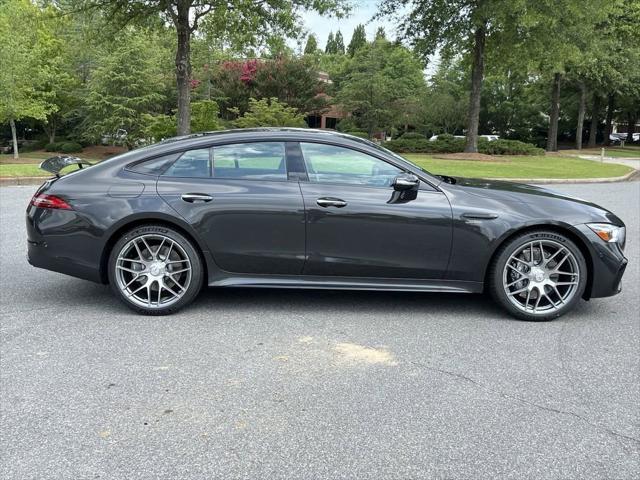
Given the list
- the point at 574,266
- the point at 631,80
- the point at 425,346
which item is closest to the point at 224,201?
the point at 425,346

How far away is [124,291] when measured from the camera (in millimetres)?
4480

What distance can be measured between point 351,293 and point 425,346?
4.50ft

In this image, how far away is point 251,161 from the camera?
4602 mm

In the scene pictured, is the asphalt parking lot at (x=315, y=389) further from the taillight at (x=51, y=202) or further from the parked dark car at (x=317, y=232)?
the taillight at (x=51, y=202)

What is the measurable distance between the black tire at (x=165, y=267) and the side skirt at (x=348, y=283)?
Result: 171 millimetres

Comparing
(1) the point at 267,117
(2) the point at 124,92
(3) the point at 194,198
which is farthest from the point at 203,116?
(3) the point at 194,198

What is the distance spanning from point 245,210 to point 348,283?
988 mm

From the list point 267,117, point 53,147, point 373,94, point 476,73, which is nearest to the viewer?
point 476,73

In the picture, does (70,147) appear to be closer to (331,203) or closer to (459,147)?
(459,147)

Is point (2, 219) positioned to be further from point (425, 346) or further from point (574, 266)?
point (574, 266)

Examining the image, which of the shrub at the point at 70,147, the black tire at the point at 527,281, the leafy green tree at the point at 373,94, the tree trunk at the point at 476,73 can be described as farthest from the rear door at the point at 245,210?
the leafy green tree at the point at 373,94

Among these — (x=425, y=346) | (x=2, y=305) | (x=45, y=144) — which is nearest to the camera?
(x=425, y=346)

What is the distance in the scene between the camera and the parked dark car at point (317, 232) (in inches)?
174

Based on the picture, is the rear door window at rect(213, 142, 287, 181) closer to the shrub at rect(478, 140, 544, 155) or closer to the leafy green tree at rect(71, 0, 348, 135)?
the leafy green tree at rect(71, 0, 348, 135)
